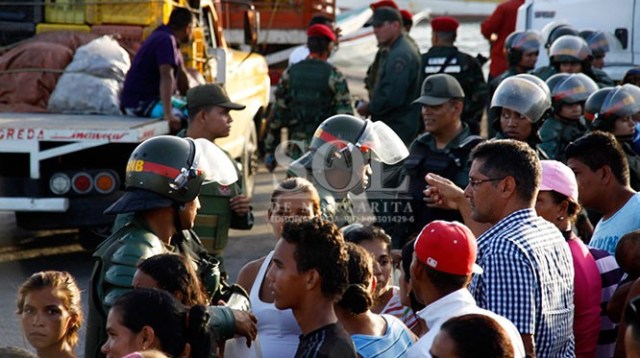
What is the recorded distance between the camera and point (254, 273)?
18.0 feet

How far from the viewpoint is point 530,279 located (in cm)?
454

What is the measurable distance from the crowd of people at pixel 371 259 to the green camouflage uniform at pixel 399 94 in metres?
4.10

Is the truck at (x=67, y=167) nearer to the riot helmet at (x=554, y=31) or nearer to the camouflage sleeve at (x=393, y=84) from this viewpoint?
the camouflage sleeve at (x=393, y=84)

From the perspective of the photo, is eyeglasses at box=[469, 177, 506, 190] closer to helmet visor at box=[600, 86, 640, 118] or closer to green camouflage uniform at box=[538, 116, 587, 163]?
helmet visor at box=[600, 86, 640, 118]

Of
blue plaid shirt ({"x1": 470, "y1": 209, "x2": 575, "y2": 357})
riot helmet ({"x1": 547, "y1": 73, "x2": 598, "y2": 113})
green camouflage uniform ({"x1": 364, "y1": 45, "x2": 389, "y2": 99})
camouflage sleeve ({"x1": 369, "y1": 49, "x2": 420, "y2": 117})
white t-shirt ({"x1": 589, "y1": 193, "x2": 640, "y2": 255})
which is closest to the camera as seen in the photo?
blue plaid shirt ({"x1": 470, "y1": 209, "x2": 575, "y2": 357})

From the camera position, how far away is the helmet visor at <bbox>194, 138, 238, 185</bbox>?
536 cm

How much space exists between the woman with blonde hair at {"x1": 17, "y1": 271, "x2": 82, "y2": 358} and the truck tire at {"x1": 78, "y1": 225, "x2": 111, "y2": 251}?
4812mm

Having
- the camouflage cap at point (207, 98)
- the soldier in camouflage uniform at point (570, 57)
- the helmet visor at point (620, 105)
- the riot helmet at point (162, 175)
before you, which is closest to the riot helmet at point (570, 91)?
the helmet visor at point (620, 105)

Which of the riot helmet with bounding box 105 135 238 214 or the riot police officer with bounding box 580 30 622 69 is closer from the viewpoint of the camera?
the riot helmet with bounding box 105 135 238 214

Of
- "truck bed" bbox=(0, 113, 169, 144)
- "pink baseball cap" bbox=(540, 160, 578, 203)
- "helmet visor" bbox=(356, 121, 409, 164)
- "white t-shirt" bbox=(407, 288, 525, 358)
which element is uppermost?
"pink baseball cap" bbox=(540, 160, 578, 203)

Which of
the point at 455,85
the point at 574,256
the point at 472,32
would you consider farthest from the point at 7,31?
the point at 472,32

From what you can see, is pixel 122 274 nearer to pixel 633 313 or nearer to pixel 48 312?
pixel 48 312

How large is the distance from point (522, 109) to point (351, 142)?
1.50 m

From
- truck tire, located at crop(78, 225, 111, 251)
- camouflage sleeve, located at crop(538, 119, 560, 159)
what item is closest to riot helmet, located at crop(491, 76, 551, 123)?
camouflage sleeve, located at crop(538, 119, 560, 159)
